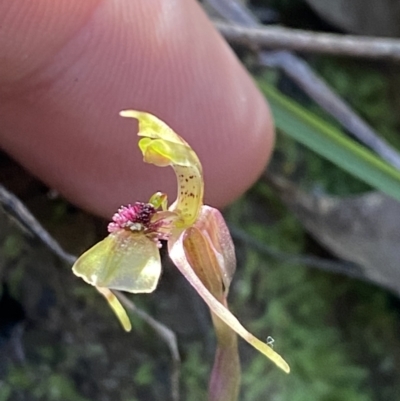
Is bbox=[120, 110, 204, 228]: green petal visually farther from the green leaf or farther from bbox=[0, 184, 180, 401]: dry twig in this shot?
the green leaf

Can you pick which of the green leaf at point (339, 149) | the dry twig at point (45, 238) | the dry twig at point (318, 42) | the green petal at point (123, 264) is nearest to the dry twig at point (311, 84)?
the dry twig at point (318, 42)

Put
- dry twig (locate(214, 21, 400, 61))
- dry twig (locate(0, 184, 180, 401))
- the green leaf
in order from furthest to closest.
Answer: dry twig (locate(214, 21, 400, 61))
the green leaf
dry twig (locate(0, 184, 180, 401))

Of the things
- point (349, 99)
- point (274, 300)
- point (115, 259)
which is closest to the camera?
point (115, 259)

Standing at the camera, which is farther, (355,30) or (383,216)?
(355,30)

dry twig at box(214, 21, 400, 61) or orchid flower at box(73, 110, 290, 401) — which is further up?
orchid flower at box(73, 110, 290, 401)

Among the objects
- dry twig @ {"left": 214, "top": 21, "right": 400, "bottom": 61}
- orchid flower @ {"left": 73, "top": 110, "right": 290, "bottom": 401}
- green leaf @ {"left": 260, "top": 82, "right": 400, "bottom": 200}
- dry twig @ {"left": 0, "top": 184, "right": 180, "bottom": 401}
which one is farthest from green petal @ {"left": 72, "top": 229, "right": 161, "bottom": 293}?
dry twig @ {"left": 214, "top": 21, "right": 400, "bottom": 61}

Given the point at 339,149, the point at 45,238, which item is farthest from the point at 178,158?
the point at 339,149

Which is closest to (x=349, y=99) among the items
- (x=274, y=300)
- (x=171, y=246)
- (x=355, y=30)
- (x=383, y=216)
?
(x=355, y=30)

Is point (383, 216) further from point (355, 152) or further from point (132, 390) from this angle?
point (132, 390)
